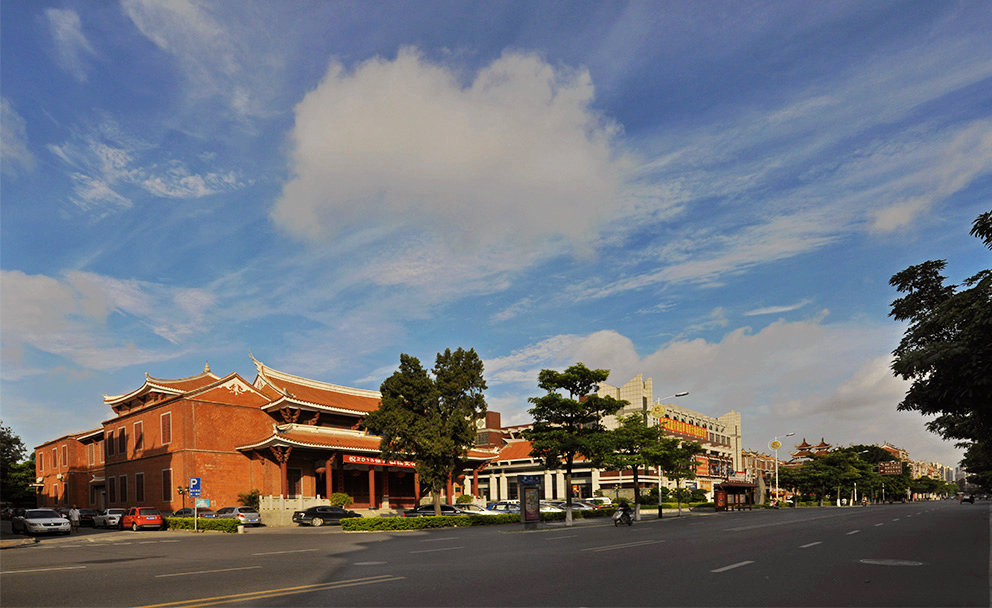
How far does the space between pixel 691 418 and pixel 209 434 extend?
68.8 m

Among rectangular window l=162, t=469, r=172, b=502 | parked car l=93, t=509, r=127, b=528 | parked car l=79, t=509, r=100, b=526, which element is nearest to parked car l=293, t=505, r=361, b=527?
parked car l=93, t=509, r=127, b=528

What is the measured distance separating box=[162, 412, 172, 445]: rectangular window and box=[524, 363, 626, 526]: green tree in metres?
27.0

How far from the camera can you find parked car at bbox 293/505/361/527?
42.7 meters

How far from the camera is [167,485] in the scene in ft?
165

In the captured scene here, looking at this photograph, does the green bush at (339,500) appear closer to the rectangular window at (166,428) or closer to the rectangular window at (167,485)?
the rectangular window at (167,485)

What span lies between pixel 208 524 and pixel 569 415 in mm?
21130

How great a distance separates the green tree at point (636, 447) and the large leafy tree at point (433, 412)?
10.5 metres

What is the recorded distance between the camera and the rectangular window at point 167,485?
49906 millimetres

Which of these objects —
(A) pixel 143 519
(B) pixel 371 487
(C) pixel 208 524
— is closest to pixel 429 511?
(B) pixel 371 487

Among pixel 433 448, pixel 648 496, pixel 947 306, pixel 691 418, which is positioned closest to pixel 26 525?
pixel 433 448

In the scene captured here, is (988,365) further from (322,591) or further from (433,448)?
(433,448)

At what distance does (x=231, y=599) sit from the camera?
35.0 feet

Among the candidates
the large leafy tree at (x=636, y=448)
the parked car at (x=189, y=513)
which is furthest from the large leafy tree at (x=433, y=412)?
the parked car at (x=189, y=513)

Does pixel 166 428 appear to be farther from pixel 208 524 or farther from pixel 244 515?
pixel 208 524
